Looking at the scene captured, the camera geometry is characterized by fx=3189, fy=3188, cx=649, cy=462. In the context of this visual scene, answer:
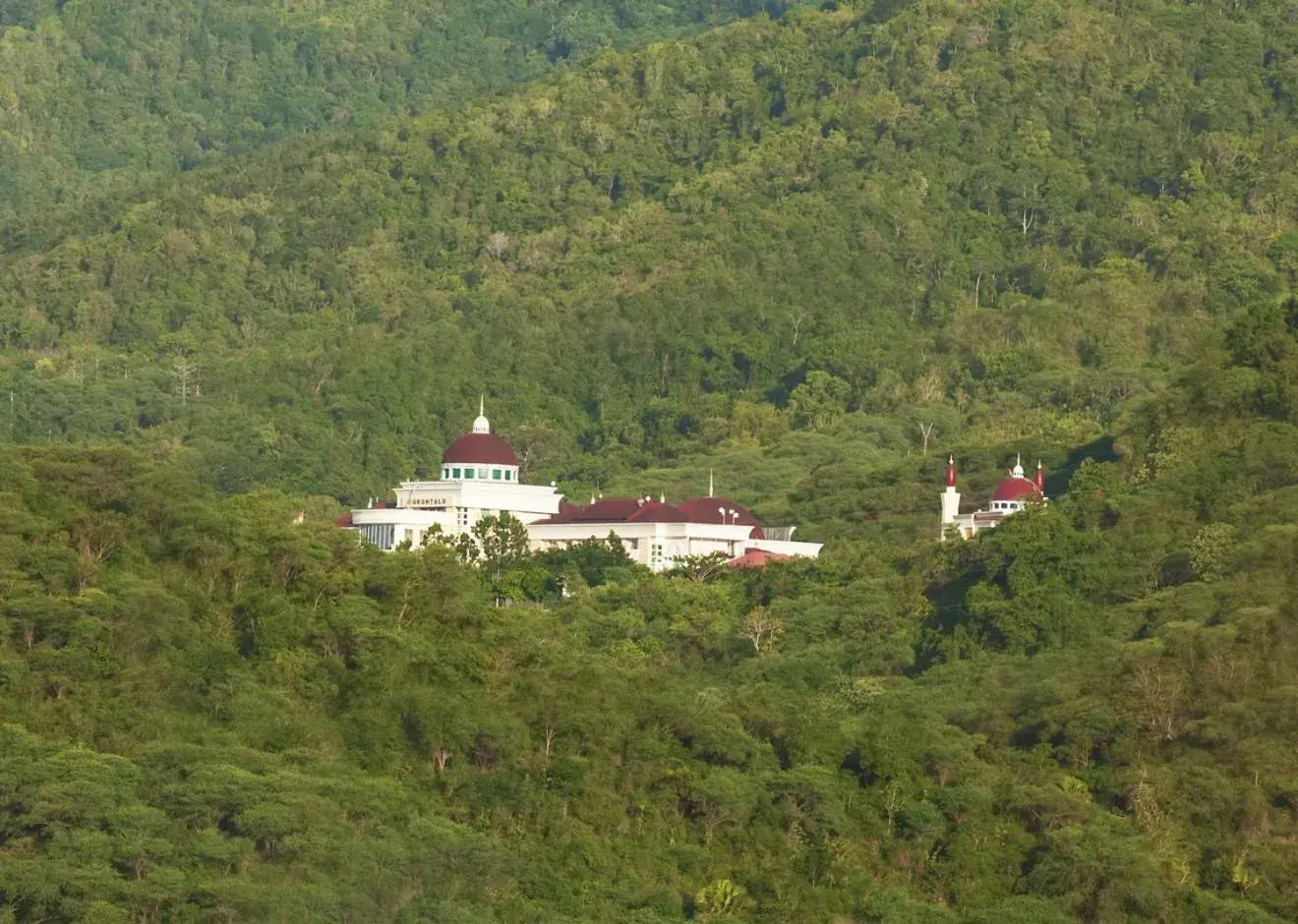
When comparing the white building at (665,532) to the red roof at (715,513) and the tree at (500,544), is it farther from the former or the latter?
the tree at (500,544)

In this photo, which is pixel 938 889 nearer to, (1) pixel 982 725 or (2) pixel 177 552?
(1) pixel 982 725

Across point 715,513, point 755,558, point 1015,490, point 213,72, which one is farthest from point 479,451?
point 213,72

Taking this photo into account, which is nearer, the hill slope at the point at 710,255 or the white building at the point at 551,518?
the white building at the point at 551,518

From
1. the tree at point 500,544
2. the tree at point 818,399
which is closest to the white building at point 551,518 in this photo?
the tree at point 500,544

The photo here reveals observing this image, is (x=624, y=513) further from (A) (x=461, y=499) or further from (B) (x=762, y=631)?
(B) (x=762, y=631)

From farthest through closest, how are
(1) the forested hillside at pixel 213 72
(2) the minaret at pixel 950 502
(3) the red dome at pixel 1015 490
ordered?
(1) the forested hillside at pixel 213 72
(2) the minaret at pixel 950 502
(3) the red dome at pixel 1015 490

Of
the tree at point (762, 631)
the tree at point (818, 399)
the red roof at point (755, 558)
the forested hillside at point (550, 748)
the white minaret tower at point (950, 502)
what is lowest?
the forested hillside at point (550, 748)
